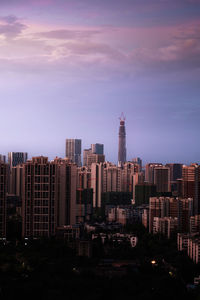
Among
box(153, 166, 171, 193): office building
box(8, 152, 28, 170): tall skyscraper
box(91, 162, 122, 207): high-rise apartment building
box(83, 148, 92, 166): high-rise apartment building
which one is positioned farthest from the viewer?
box(83, 148, 92, 166): high-rise apartment building

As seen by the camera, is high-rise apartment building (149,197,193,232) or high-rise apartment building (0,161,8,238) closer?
high-rise apartment building (0,161,8,238)

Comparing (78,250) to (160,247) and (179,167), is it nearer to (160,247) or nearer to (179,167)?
(160,247)

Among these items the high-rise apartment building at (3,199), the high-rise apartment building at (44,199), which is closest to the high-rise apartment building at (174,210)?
the high-rise apartment building at (44,199)

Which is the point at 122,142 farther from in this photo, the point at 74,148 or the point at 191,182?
the point at 191,182

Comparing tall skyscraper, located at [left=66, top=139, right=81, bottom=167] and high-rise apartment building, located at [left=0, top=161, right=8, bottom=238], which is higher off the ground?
tall skyscraper, located at [left=66, top=139, right=81, bottom=167]

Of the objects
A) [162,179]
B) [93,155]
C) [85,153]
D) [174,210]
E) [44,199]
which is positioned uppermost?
[85,153]

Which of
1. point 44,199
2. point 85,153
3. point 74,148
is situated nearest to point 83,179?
point 44,199

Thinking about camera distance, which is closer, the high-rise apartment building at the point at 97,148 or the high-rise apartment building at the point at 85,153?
the high-rise apartment building at the point at 85,153

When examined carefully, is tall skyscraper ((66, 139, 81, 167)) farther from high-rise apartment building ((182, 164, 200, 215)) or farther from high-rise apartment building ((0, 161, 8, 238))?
high-rise apartment building ((0, 161, 8, 238))

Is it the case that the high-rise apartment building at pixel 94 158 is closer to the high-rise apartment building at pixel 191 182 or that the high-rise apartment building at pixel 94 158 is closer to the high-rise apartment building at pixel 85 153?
the high-rise apartment building at pixel 85 153

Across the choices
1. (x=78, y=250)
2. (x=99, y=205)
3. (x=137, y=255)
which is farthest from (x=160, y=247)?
(x=99, y=205)

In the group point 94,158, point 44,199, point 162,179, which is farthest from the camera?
point 94,158

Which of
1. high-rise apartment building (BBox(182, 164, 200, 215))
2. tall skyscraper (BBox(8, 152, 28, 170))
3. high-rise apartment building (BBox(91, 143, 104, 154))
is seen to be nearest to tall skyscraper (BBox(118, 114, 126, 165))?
high-rise apartment building (BBox(91, 143, 104, 154))
